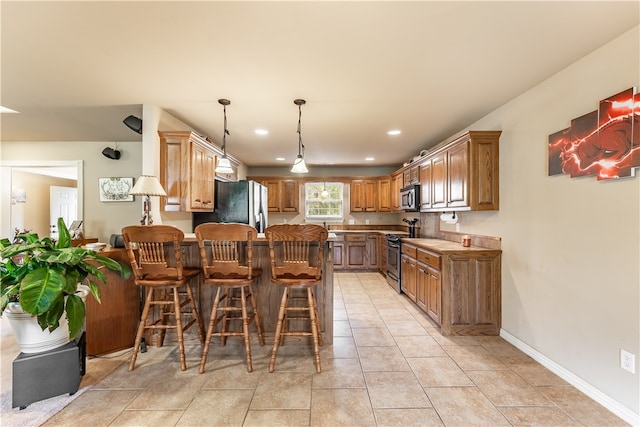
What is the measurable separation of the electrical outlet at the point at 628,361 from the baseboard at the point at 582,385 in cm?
24

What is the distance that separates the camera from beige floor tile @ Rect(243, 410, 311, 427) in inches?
66.1

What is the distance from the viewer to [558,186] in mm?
2266

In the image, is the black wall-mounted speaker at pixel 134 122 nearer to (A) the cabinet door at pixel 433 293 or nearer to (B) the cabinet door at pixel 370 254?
(A) the cabinet door at pixel 433 293

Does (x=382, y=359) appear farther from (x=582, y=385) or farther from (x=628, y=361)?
(x=628, y=361)

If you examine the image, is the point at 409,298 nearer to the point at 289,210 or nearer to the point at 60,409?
the point at 289,210

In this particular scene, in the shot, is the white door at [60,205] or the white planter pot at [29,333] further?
the white door at [60,205]

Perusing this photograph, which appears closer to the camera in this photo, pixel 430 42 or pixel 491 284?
pixel 430 42

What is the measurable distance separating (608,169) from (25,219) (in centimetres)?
847

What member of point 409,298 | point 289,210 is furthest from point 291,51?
point 289,210

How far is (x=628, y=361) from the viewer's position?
176 centimetres

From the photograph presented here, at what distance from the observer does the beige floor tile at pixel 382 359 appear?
2314 mm

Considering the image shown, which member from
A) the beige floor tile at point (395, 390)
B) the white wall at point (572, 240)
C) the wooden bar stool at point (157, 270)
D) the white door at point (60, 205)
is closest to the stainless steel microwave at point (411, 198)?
the white wall at point (572, 240)

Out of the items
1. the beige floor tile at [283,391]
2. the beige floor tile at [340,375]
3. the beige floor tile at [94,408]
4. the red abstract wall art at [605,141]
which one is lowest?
the beige floor tile at [340,375]

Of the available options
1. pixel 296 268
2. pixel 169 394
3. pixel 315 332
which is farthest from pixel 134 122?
pixel 315 332
